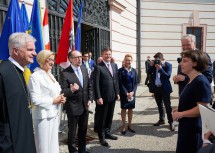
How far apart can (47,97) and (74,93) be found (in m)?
0.72

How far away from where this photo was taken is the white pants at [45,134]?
115 inches

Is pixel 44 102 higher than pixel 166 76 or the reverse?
the reverse

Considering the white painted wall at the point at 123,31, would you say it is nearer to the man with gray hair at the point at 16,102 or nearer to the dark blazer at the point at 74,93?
the dark blazer at the point at 74,93

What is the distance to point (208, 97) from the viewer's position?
233cm

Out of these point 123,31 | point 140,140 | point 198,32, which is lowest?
point 140,140

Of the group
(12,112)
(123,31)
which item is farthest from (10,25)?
(123,31)

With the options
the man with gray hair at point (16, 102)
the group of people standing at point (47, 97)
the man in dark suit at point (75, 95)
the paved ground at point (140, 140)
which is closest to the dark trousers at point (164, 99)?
the paved ground at point (140, 140)

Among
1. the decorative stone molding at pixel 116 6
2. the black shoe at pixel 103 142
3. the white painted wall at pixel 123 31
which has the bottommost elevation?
the black shoe at pixel 103 142

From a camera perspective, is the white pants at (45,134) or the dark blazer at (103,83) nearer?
the white pants at (45,134)

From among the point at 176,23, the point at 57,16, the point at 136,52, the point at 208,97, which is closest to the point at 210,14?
the point at 176,23

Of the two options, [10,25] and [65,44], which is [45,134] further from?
[65,44]

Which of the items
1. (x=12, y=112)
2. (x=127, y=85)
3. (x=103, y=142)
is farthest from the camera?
(x=127, y=85)

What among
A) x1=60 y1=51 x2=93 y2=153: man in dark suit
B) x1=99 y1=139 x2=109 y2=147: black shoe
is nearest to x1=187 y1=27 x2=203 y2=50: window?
x1=99 y1=139 x2=109 y2=147: black shoe

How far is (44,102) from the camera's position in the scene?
2.84m
